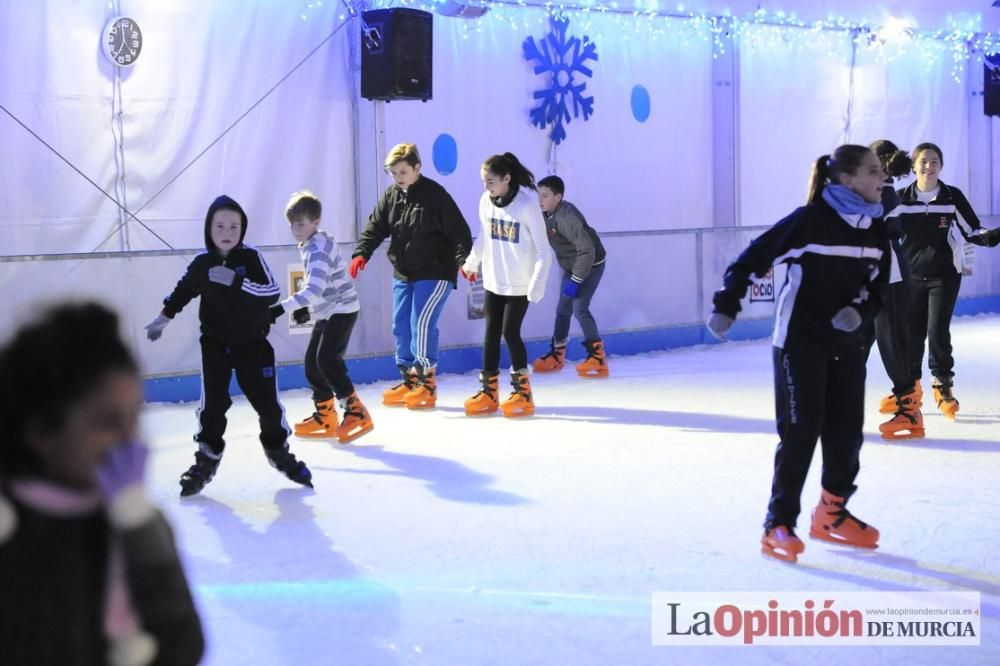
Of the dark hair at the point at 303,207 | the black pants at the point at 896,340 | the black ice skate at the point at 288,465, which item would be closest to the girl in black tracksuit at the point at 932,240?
the black pants at the point at 896,340

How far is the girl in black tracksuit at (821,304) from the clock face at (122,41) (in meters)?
4.62

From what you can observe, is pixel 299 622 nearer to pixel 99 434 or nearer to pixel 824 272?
pixel 824 272

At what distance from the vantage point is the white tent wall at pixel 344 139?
22.3ft

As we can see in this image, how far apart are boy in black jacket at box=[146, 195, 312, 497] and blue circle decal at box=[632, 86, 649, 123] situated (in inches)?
224

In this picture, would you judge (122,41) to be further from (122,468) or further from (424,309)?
(122,468)

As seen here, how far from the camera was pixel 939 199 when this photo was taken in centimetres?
596

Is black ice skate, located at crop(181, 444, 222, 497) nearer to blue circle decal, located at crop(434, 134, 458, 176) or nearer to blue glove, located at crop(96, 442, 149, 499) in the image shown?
blue glove, located at crop(96, 442, 149, 499)

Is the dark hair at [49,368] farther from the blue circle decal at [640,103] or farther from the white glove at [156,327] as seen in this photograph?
the blue circle decal at [640,103]

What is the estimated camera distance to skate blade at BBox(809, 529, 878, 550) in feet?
12.4

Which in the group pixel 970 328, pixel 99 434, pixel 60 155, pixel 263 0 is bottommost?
pixel 970 328

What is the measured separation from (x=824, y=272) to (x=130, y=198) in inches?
186

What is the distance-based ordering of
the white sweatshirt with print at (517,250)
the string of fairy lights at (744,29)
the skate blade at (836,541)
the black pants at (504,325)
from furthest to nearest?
the string of fairy lights at (744,29) → the black pants at (504,325) → the white sweatshirt with print at (517,250) → the skate blade at (836,541)

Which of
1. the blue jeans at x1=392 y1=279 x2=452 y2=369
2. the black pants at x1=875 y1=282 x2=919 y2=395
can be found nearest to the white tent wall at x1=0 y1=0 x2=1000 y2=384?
the blue jeans at x1=392 y1=279 x2=452 y2=369

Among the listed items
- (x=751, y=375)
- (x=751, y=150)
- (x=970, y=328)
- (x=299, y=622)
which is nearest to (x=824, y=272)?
(x=299, y=622)
